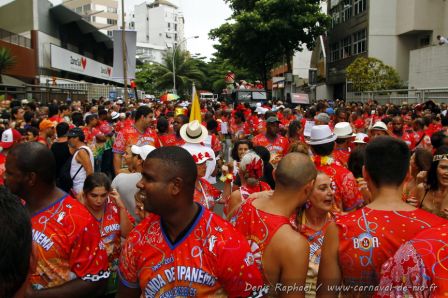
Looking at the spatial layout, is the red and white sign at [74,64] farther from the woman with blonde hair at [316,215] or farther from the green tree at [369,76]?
the woman with blonde hair at [316,215]

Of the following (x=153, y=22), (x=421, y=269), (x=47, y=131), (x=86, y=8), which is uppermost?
(x=153, y=22)

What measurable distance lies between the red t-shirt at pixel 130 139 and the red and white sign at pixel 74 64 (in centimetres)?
2261

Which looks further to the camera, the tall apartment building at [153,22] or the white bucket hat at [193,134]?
the tall apartment building at [153,22]

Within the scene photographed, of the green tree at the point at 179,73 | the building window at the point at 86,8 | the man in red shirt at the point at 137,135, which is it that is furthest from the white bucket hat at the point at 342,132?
the building window at the point at 86,8

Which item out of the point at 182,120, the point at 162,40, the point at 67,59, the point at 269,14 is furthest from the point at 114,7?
the point at 182,120

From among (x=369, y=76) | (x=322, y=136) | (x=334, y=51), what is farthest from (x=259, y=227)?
(x=334, y=51)

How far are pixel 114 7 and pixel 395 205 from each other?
98615mm

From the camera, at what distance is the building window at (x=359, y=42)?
34.6m

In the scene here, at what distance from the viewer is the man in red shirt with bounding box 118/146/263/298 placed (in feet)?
7.47

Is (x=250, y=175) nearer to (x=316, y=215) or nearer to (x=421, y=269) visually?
(x=316, y=215)

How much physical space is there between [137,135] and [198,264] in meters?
5.50

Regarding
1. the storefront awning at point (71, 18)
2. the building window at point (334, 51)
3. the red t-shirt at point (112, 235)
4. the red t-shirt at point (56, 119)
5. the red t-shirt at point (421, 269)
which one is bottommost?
the red t-shirt at point (112, 235)

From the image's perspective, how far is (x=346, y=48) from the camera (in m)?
39.0

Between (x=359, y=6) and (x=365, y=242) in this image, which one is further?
(x=359, y=6)
